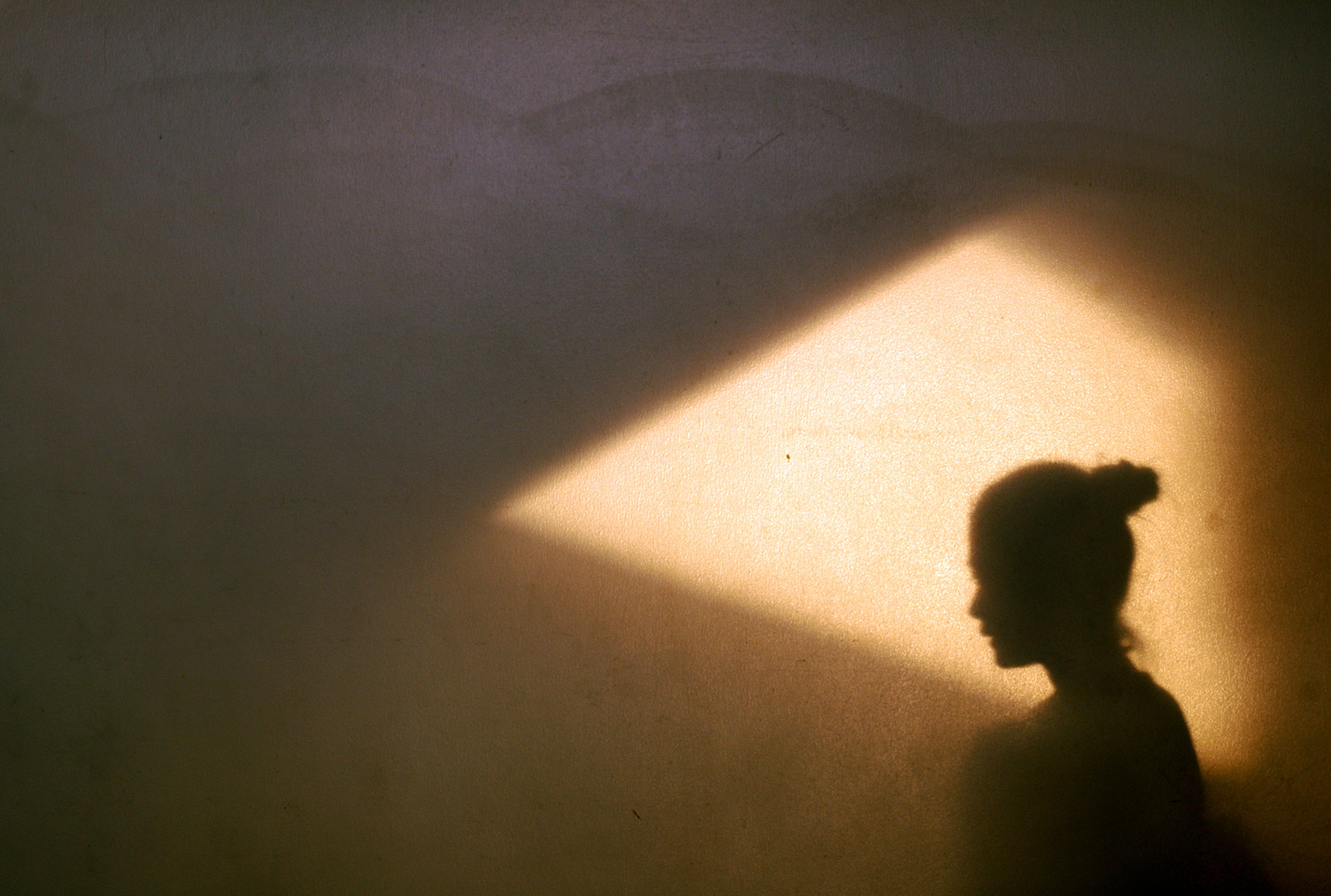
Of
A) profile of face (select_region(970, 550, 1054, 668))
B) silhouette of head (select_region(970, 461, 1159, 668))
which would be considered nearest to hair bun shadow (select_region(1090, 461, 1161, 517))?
silhouette of head (select_region(970, 461, 1159, 668))

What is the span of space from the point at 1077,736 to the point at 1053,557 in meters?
0.38

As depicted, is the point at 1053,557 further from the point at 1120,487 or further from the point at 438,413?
the point at 438,413

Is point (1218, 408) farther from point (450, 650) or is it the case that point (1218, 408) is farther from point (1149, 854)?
point (450, 650)

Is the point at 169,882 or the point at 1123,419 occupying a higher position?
the point at 1123,419

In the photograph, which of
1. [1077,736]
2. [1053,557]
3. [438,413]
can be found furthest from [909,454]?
[438,413]

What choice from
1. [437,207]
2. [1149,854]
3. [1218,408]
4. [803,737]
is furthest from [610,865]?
[1218,408]

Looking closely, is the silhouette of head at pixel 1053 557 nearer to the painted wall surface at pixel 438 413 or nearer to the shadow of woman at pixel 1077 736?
the shadow of woman at pixel 1077 736

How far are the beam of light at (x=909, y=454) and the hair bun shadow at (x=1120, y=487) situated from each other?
33 millimetres

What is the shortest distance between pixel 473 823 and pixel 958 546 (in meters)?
1.17

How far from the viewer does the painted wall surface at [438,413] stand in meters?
1.90

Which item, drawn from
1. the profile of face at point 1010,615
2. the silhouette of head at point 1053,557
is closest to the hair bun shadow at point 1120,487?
the silhouette of head at point 1053,557

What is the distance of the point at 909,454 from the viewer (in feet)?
6.32

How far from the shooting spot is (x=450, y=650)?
1904mm

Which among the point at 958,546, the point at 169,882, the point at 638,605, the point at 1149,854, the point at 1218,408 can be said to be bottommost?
the point at 169,882
